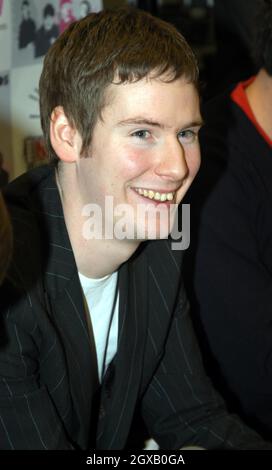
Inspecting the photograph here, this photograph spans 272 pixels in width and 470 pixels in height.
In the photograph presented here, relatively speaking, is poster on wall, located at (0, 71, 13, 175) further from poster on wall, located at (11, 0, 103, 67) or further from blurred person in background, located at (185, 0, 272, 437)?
blurred person in background, located at (185, 0, 272, 437)

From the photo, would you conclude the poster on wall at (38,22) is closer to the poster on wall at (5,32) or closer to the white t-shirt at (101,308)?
the poster on wall at (5,32)

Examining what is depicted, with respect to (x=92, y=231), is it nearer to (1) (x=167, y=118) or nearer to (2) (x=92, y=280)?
(2) (x=92, y=280)

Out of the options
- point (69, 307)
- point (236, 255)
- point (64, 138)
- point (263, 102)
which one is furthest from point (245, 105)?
point (69, 307)

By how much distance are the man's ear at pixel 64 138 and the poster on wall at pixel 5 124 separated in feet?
1.54

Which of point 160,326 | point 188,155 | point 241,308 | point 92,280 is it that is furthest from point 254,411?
point 188,155

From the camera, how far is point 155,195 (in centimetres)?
127

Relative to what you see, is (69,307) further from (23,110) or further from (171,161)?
(23,110)

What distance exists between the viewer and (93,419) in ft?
4.66

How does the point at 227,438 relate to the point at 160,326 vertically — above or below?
below

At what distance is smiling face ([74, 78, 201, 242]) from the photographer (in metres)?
1.20

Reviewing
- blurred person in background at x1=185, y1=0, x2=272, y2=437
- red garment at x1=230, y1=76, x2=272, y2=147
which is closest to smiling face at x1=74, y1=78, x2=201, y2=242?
blurred person in background at x1=185, y1=0, x2=272, y2=437

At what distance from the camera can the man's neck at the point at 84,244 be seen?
4.24 feet

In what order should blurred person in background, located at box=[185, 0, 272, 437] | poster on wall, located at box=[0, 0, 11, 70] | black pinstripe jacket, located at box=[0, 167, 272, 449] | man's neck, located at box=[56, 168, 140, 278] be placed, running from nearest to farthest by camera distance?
black pinstripe jacket, located at box=[0, 167, 272, 449]
man's neck, located at box=[56, 168, 140, 278]
blurred person in background, located at box=[185, 0, 272, 437]
poster on wall, located at box=[0, 0, 11, 70]

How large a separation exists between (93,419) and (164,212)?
419mm
